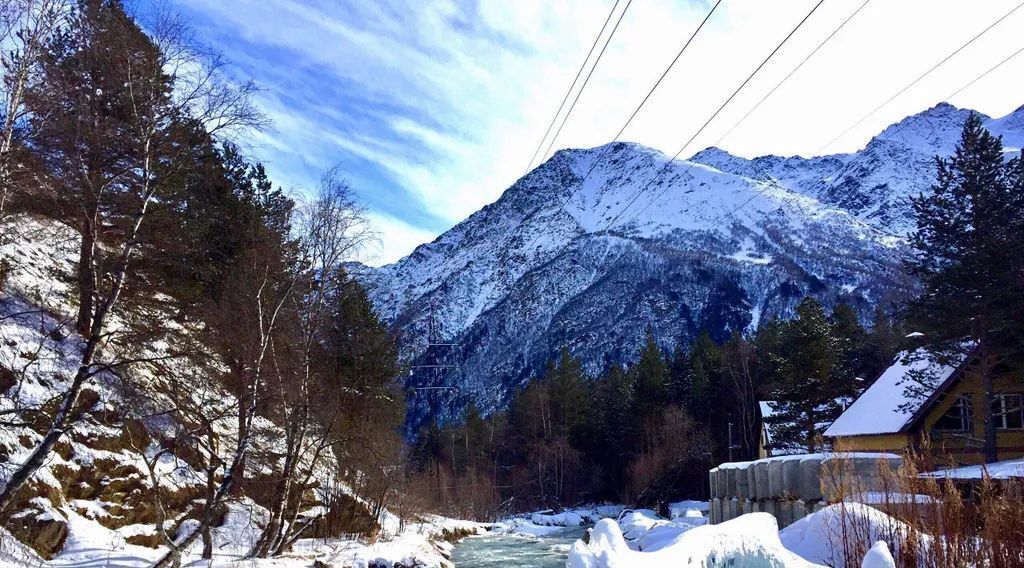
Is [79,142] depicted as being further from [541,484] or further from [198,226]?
[541,484]

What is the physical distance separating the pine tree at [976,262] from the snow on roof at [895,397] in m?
1.13

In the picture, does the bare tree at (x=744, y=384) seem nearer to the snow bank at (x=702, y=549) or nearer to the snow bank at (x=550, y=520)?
the snow bank at (x=550, y=520)

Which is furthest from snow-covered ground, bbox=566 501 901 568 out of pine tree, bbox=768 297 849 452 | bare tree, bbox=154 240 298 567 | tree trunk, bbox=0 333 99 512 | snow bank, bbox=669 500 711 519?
snow bank, bbox=669 500 711 519

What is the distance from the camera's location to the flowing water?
81.7ft

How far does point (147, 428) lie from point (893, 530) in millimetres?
15071

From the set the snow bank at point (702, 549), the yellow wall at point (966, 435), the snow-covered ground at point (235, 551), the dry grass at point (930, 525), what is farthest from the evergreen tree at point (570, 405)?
the snow bank at point (702, 549)

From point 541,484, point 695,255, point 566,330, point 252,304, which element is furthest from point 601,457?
point 695,255

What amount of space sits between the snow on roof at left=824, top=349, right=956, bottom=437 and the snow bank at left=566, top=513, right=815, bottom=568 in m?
21.6

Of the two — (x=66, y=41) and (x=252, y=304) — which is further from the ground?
(x=66, y=41)

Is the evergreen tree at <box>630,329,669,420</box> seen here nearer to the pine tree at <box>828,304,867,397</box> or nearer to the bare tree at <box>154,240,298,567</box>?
the pine tree at <box>828,304,867,397</box>

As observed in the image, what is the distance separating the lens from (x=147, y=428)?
50.3ft

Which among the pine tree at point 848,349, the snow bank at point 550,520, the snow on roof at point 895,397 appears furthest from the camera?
the snow bank at point 550,520

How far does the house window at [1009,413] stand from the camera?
24219 mm

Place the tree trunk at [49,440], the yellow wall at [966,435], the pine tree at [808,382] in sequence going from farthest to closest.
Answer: the pine tree at [808,382] → the yellow wall at [966,435] → the tree trunk at [49,440]
